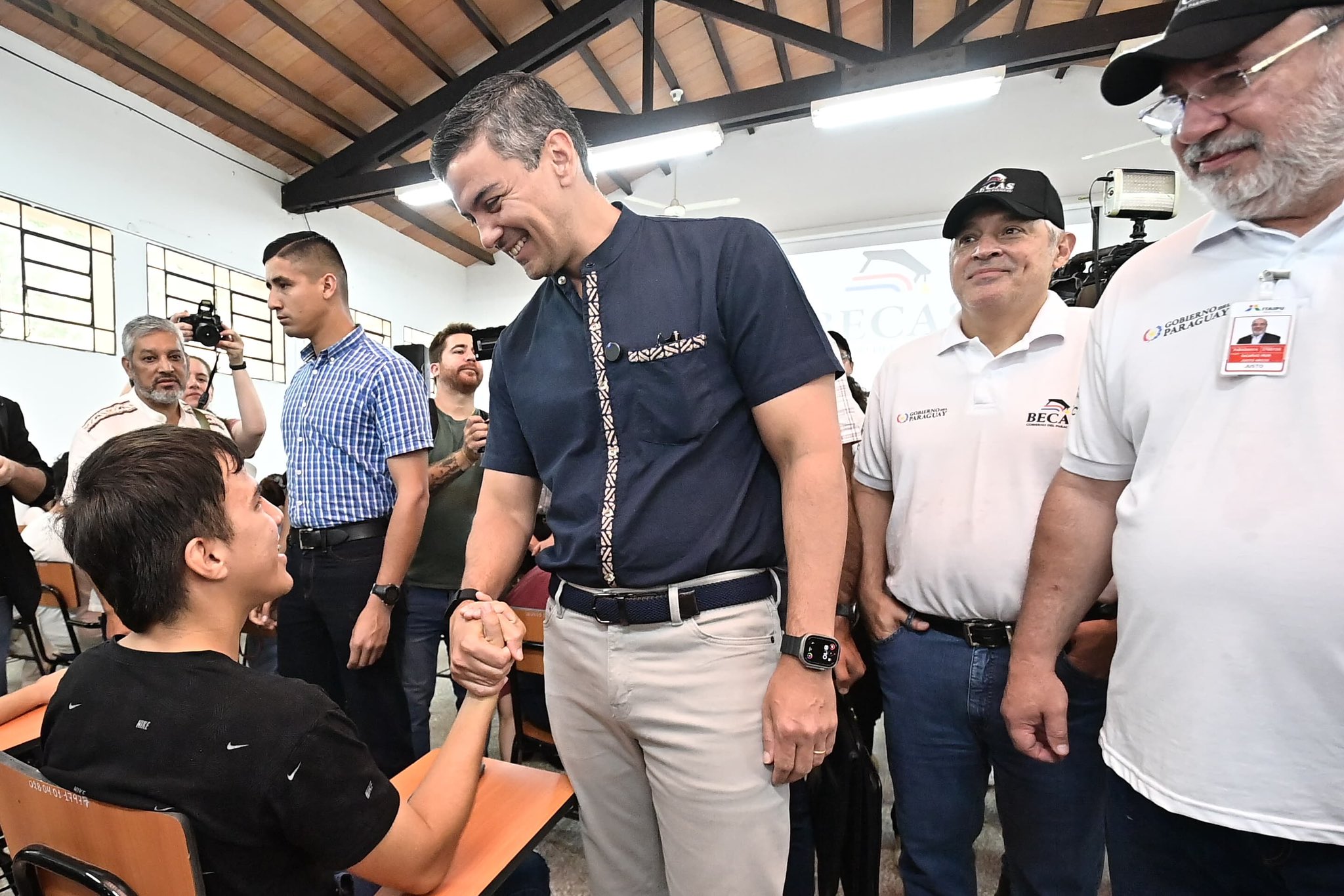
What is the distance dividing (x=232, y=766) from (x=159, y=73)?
5.94 metres

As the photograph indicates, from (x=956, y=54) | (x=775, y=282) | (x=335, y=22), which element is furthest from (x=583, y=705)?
(x=335, y=22)

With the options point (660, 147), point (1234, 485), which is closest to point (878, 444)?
point (1234, 485)

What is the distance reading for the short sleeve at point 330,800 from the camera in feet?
2.59

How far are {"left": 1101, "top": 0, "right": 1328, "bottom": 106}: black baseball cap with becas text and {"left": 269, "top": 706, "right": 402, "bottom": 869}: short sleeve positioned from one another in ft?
3.73

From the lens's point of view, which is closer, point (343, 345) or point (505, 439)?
point (505, 439)

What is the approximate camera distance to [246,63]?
5.00 m

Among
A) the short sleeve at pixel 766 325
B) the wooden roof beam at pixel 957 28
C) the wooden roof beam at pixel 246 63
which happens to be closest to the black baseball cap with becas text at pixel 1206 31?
the short sleeve at pixel 766 325

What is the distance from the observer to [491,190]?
102cm

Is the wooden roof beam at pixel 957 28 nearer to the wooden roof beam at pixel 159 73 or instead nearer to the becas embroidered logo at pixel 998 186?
the becas embroidered logo at pixel 998 186

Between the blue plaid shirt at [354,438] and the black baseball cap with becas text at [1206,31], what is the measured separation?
1.70 meters

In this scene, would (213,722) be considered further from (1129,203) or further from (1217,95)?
(1129,203)

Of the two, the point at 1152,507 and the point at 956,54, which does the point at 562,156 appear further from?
the point at 956,54

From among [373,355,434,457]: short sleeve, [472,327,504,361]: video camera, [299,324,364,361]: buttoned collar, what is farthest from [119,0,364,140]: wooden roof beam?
[373,355,434,457]: short sleeve

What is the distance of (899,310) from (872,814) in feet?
20.7
